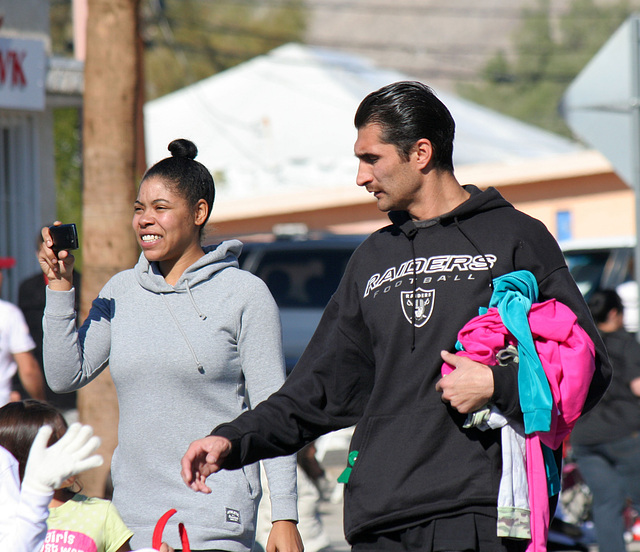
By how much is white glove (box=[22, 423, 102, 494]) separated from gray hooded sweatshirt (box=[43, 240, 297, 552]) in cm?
83

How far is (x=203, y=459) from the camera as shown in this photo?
2920 mm

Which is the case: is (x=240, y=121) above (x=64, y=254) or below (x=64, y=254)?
above

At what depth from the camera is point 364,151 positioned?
307 cm

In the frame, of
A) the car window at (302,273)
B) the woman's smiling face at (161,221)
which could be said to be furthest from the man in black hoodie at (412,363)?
the car window at (302,273)

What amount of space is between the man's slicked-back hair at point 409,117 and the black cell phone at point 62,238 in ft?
3.51

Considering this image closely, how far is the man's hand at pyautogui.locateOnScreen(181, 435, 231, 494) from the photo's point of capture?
2883 millimetres

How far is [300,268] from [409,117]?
7.55 m

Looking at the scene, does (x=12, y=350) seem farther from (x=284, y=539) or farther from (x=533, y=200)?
(x=533, y=200)

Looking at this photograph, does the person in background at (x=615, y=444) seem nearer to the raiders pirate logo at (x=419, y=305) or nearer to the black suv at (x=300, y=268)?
the black suv at (x=300, y=268)

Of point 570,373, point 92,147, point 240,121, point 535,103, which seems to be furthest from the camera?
point 535,103

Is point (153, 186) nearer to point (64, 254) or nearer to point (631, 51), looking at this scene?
point (64, 254)

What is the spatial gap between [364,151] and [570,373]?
0.87m

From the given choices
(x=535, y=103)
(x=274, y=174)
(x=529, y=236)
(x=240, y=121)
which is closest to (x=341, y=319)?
(x=529, y=236)

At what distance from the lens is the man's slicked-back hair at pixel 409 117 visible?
3.03 m
